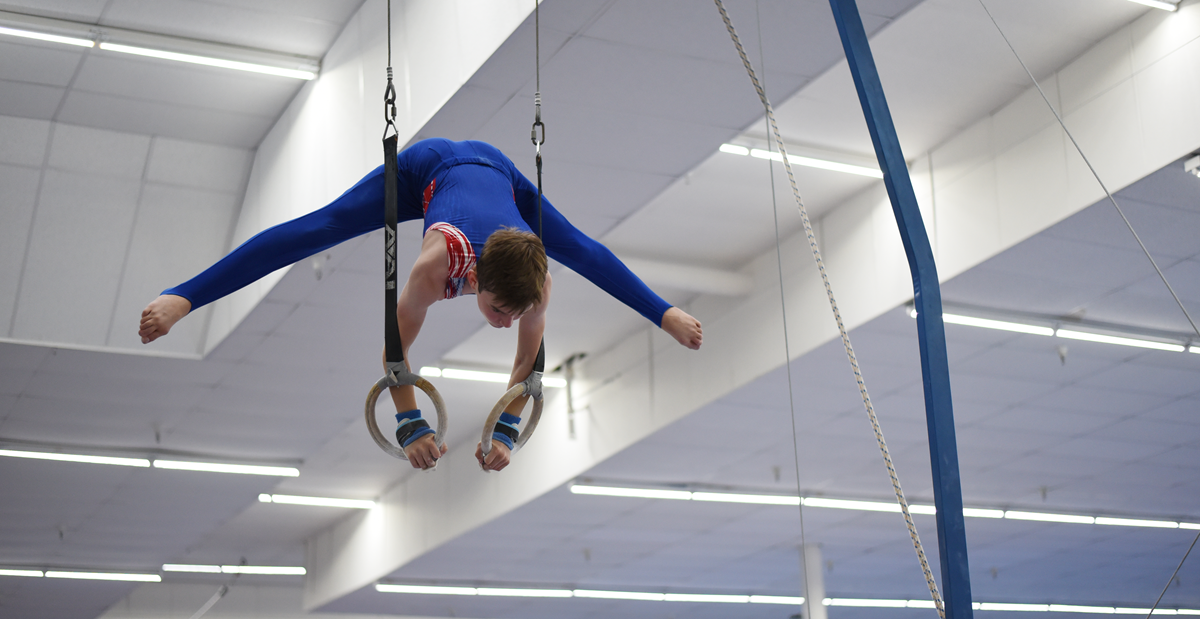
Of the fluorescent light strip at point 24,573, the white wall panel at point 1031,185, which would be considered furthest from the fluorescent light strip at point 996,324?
the fluorescent light strip at point 24,573

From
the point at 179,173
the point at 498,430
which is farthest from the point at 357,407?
the point at 498,430

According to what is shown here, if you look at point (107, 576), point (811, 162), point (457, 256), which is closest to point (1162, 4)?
point (811, 162)

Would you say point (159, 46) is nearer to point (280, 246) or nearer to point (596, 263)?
point (280, 246)

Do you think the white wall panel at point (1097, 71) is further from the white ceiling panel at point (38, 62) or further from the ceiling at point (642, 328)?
the white ceiling panel at point (38, 62)

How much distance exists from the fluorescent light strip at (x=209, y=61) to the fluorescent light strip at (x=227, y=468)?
5.45 m

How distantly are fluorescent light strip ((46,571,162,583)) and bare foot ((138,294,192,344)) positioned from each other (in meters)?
14.6

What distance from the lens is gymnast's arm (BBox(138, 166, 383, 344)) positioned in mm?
3857

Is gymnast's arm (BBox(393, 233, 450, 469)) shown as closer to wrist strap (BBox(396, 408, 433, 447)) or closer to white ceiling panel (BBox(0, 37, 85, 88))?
wrist strap (BBox(396, 408, 433, 447))

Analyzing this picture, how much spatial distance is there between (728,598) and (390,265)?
15520 millimetres

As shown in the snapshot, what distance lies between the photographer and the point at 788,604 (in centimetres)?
1905

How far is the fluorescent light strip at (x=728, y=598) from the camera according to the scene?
55.7 ft

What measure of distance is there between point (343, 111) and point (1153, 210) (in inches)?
193

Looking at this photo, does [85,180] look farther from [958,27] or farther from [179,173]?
[958,27]

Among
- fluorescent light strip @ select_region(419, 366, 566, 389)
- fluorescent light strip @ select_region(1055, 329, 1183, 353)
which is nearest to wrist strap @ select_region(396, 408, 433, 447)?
fluorescent light strip @ select_region(1055, 329, 1183, 353)
